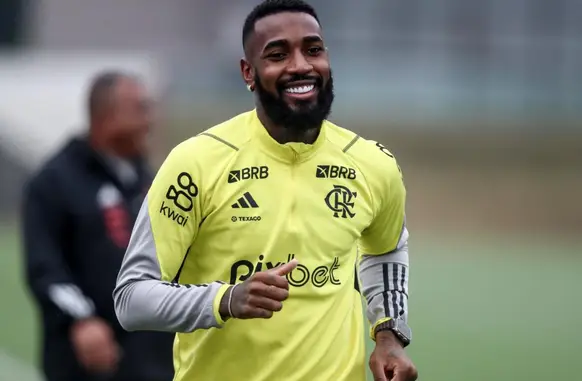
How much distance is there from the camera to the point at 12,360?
1254 cm

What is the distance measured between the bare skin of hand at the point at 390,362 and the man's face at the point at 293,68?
88 centimetres

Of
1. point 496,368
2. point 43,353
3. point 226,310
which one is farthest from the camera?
point 496,368

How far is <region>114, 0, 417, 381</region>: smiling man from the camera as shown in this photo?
456cm

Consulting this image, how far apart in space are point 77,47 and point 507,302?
17675mm

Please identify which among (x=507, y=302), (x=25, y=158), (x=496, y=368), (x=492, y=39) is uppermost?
(x=492, y=39)

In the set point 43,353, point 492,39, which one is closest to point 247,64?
point 43,353

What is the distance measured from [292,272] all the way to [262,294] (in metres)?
0.48

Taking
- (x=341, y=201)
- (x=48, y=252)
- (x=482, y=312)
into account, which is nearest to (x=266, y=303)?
(x=341, y=201)

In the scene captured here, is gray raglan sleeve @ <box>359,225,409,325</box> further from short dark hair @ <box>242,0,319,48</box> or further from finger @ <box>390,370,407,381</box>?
short dark hair @ <box>242,0,319,48</box>

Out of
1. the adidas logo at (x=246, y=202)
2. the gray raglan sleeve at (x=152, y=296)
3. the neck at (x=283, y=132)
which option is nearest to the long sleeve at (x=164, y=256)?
the gray raglan sleeve at (x=152, y=296)

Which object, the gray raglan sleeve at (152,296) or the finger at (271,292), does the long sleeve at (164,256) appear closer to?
the gray raglan sleeve at (152,296)

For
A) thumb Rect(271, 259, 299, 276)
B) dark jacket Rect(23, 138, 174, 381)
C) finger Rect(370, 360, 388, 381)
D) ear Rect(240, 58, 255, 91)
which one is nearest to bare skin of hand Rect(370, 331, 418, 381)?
finger Rect(370, 360, 388, 381)

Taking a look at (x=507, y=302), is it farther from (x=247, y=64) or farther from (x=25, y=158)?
(x=247, y=64)

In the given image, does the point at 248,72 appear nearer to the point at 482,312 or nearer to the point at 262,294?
the point at 262,294
